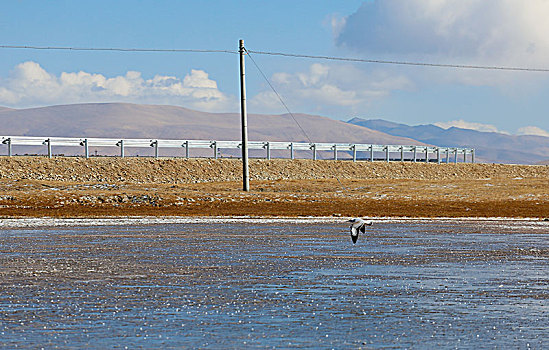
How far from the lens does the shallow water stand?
869 centimetres

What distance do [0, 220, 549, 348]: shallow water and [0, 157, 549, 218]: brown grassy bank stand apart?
39.6 ft

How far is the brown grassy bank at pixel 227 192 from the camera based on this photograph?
32406 mm

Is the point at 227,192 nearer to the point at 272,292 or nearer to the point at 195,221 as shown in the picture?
the point at 195,221

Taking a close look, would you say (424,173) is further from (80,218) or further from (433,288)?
(433,288)

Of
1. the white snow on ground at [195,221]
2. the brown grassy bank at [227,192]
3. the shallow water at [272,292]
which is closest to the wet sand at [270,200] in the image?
the brown grassy bank at [227,192]

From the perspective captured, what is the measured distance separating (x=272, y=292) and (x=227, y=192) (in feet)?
88.0

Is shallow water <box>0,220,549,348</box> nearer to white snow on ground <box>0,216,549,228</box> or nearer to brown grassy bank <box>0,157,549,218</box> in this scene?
white snow on ground <box>0,216,549,228</box>

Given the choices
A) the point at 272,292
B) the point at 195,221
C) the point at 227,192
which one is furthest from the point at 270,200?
the point at 272,292

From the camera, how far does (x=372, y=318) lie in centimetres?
970

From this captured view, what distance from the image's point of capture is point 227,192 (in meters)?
38.3

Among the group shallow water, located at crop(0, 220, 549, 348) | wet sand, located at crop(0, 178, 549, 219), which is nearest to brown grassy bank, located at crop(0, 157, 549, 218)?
wet sand, located at crop(0, 178, 549, 219)

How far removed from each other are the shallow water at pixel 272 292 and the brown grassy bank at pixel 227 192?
12072 mm

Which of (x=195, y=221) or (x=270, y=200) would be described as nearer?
(x=195, y=221)

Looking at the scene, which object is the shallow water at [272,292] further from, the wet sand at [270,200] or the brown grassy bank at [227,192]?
the brown grassy bank at [227,192]
